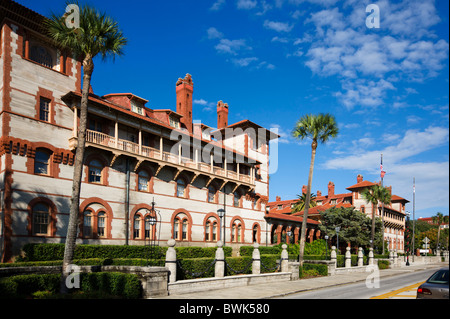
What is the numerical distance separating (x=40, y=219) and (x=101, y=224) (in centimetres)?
444

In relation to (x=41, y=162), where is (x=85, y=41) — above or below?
above

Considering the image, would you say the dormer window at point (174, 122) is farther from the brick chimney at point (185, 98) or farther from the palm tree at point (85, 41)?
the palm tree at point (85, 41)

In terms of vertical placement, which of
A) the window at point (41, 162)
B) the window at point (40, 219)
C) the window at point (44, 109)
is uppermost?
the window at point (44, 109)

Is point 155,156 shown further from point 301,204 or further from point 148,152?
point 301,204

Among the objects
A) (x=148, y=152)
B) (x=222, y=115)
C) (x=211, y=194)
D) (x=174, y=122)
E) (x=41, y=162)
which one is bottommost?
(x=211, y=194)

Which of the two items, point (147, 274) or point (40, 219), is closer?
point (147, 274)

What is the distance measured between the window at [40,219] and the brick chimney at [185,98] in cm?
1701

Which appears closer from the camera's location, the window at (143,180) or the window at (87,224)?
the window at (87,224)

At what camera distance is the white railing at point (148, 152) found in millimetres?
25945

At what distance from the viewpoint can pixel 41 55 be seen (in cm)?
2475

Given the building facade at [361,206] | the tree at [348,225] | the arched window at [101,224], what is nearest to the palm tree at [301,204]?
the building facade at [361,206]

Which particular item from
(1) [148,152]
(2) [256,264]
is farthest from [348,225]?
(1) [148,152]
